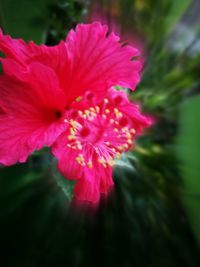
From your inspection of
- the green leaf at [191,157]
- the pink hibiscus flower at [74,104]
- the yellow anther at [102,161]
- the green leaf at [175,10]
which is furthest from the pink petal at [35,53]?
the green leaf at [175,10]

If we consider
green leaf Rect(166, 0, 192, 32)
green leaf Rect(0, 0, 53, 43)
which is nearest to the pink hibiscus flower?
green leaf Rect(0, 0, 53, 43)

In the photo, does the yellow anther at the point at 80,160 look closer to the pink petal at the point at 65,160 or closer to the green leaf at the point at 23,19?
the pink petal at the point at 65,160

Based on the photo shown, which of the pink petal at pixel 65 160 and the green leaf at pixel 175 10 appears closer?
the pink petal at pixel 65 160

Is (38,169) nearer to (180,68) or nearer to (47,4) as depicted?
(47,4)

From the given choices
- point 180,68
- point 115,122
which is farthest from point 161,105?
point 115,122

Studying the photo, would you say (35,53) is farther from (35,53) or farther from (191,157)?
(191,157)

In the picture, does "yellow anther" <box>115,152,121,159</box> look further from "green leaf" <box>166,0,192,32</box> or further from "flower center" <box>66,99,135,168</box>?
"green leaf" <box>166,0,192,32</box>

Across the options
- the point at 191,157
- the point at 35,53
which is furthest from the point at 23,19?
the point at 191,157
